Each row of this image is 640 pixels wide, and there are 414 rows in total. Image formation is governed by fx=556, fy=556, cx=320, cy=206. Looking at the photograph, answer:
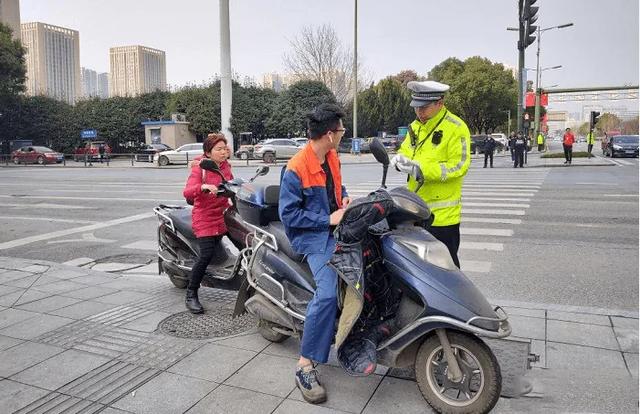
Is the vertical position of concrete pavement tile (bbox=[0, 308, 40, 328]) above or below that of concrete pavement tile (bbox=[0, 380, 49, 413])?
above

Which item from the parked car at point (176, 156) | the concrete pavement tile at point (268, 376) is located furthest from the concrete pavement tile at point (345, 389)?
the parked car at point (176, 156)

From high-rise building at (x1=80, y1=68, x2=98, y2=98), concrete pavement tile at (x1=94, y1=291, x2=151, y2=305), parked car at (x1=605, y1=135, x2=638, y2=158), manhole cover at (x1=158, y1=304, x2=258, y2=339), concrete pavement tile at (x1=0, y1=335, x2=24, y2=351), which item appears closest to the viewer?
concrete pavement tile at (x1=0, y1=335, x2=24, y2=351)

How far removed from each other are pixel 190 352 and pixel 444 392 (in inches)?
72.1

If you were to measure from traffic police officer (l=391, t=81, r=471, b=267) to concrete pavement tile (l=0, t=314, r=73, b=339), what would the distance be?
3.06 meters

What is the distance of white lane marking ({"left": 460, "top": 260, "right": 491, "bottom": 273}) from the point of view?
20.9ft

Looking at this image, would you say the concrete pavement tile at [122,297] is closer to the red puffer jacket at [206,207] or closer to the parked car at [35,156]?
the red puffer jacket at [206,207]

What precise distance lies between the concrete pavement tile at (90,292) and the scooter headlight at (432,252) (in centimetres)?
352

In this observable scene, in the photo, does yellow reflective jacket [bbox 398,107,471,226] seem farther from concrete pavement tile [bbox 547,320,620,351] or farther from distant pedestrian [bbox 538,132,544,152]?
distant pedestrian [bbox 538,132,544,152]

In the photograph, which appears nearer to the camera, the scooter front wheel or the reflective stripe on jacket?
the scooter front wheel

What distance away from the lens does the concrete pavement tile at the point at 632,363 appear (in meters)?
3.54

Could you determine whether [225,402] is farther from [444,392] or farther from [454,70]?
[454,70]

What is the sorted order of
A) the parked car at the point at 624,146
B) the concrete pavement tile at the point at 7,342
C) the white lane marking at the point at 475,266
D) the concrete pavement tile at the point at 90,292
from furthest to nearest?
the parked car at the point at 624,146
the white lane marking at the point at 475,266
the concrete pavement tile at the point at 90,292
the concrete pavement tile at the point at 7,342

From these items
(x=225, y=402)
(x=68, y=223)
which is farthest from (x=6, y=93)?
(x=225, y=402)

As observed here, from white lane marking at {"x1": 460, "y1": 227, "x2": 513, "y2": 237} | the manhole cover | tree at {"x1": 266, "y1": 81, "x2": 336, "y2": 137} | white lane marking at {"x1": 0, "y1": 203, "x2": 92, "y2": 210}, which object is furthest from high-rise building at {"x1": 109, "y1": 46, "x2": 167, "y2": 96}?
the manhole cover
